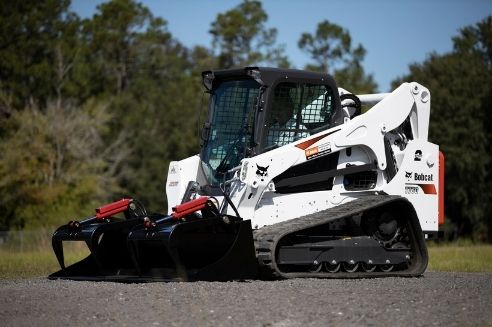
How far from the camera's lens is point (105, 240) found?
1433cm

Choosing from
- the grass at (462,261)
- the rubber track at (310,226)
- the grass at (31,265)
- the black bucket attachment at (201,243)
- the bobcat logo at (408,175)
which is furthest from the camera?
the grass at (462,261)

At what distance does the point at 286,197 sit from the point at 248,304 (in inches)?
158

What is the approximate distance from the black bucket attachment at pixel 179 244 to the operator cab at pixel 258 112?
126 cm

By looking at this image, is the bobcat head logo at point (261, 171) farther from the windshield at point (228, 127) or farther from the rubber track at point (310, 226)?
the rubber track at point (310, 226)

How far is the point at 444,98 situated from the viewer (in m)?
45.4

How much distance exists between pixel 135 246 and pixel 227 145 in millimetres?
2451

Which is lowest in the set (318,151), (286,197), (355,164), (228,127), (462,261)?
(462,261)

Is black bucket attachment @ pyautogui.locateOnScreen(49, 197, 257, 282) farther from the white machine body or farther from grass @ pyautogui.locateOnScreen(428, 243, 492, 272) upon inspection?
grass @ pyautogui.locateOnScreen(428, 243, 492, 272)

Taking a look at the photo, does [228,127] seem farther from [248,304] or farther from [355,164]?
[248,304]

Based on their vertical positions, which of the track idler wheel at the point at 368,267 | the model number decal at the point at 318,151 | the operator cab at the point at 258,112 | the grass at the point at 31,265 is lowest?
the grass at the point at 31,265

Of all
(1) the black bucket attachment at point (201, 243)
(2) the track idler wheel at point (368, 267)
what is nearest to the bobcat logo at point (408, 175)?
(2) the track idler wheel at point (368, 267)

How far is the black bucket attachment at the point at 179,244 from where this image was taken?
503 inches

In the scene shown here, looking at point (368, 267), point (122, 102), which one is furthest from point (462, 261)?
point (122, 102)

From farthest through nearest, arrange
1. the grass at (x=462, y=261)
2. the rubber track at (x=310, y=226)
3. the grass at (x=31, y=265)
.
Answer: the grass at (x=462, y=261) < the grass at (x=31, y=265) < the rubber track at (x=310, y=226)
